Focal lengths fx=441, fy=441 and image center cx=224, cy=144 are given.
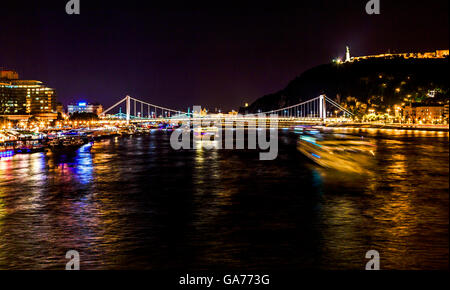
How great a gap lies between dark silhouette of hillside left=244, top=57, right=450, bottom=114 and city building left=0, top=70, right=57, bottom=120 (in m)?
83.3

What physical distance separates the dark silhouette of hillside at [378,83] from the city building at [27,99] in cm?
8332

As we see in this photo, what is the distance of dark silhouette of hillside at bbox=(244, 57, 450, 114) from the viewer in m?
95.1

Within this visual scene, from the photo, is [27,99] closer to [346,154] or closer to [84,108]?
→ [84,108]

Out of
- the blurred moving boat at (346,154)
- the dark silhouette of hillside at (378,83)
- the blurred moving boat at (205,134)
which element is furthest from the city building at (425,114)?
the blurred moving boat at (346,154)

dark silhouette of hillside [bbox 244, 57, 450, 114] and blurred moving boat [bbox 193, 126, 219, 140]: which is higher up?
dark silhouette of hillside [bbox 244, 57, 450, 114]

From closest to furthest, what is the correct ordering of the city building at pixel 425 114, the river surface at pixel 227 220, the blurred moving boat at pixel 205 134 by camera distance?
the river surface at pixel 227 220, the blurred moving boat at pixel 205 134, the city building at pixel 425 114

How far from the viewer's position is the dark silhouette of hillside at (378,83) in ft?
312

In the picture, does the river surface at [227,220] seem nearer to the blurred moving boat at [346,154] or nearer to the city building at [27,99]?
the blurred moving boat at [346,154]

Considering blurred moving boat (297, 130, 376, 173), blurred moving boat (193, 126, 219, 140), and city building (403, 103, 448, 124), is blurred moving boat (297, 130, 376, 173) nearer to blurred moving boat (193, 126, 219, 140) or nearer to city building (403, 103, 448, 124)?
blurred moving boat (193, 126, 219, 140)

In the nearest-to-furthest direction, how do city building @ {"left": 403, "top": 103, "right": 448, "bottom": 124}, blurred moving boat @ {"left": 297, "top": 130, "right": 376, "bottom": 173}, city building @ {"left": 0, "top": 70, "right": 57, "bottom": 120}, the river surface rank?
the river surface
blurred moving boat @ {"left": 297, "top": 130, "right": 376, "bottom": 173}
city building @ {"left": 403, "top": 103, "right": 448, "bottom": 124}
city building @ {"left": 0, "top": 70, "right": 57, "bottom": 120}

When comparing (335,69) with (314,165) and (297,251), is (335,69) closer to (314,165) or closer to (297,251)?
(314,165)

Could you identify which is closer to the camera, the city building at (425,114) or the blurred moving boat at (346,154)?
the blurred moving boat at (346,154)

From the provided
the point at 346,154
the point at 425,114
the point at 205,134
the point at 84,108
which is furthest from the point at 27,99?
the point at 346,154

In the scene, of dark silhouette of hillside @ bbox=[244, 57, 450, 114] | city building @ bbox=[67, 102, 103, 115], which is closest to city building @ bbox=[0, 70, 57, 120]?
city building @ bbox=[67, 102, 103, 115]
